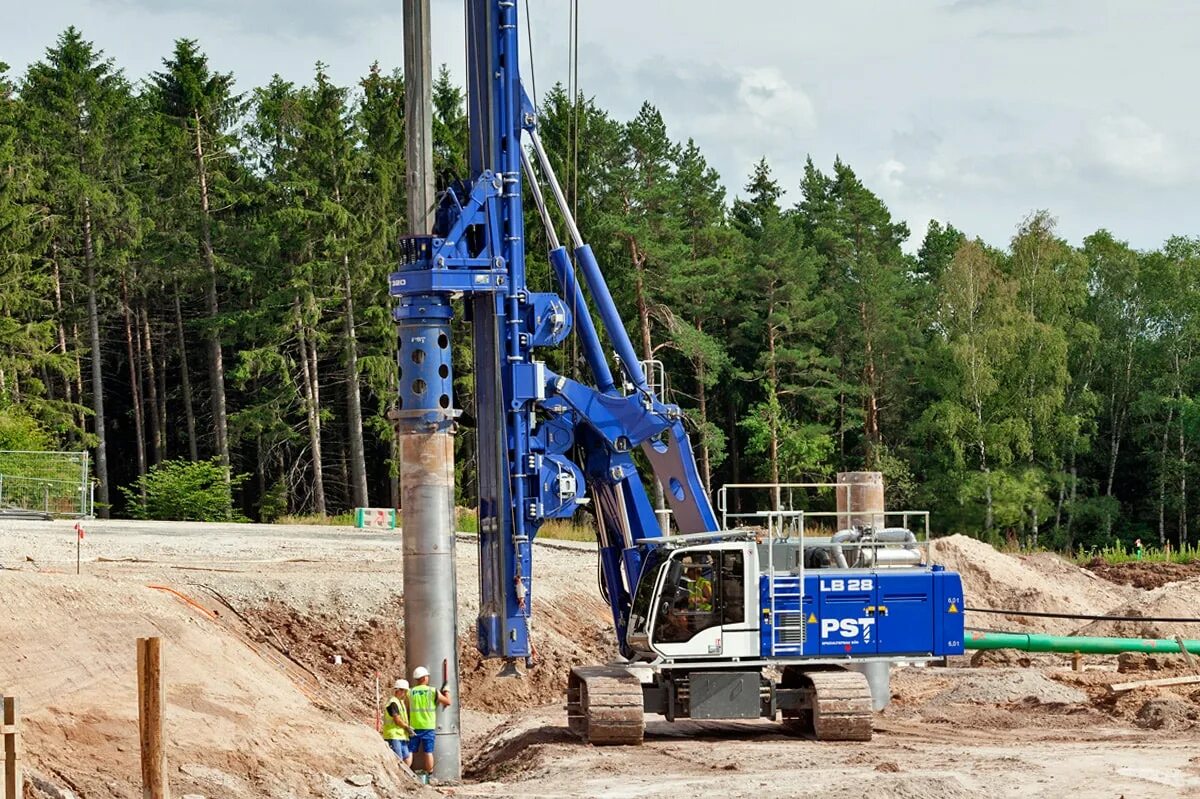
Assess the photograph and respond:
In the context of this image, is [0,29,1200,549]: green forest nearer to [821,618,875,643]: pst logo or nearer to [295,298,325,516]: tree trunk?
[295,298,325,516]: tree trunk

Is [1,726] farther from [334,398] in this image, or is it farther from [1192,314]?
[1192,314]

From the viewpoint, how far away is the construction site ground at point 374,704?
17.4 m

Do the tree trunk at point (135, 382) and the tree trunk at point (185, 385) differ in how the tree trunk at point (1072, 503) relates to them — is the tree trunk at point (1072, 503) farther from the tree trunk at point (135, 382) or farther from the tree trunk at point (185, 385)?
the tree trunk at point (135, 382)

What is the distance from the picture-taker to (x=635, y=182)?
66.0m

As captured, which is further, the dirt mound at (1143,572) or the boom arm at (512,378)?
the dirt mound at (1143,572)

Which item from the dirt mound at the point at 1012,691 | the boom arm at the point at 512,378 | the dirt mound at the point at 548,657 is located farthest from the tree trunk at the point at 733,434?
the boom arm at the point at 512,378

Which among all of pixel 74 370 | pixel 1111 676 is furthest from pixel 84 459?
pixel 1111 676

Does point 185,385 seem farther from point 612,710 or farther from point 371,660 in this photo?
point 612,710

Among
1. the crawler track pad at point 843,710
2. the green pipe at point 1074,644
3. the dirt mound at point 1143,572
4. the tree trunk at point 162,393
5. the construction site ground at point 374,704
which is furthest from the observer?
the tree trunk at point 162,393

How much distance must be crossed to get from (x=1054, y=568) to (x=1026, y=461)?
925 inches

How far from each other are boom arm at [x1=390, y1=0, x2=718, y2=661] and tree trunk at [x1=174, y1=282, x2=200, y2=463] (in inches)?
1885

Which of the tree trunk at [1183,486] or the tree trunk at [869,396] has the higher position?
the tree trunk at [869,396]

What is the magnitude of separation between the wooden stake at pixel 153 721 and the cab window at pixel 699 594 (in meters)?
7.73

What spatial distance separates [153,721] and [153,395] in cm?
5677
